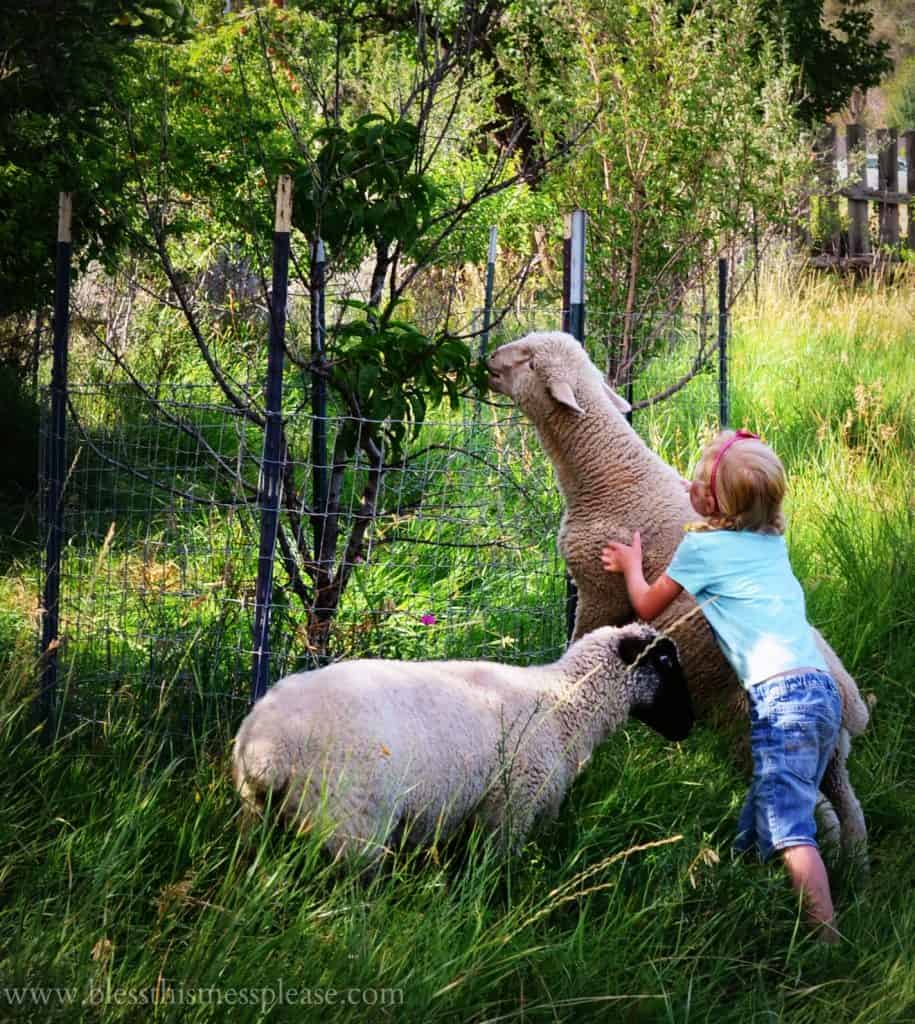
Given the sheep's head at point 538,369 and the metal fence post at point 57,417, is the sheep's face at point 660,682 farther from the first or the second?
the metal fence post at point 57,417

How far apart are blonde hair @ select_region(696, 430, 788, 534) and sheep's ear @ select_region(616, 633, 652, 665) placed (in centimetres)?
44

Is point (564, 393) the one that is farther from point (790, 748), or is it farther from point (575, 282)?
point (790, 748)

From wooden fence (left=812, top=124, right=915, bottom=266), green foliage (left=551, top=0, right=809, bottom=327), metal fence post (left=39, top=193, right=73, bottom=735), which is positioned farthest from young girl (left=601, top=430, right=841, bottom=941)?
wooden fence (left=812, top=124, right=915, bottom=266)

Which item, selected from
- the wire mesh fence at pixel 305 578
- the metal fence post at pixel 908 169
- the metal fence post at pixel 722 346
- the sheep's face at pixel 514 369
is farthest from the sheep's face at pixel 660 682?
the metal fence post at pixel 908 169

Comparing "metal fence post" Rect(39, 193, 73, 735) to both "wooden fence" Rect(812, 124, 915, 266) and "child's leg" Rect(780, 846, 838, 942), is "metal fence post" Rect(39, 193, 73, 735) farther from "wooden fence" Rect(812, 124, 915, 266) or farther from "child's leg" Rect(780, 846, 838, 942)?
"wooden fence" Rect(812, 124, 915, 266)

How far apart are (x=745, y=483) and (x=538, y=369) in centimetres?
101

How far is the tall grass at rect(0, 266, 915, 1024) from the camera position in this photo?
2529mm

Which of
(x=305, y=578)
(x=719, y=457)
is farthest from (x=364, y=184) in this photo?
(x=305, y=578)

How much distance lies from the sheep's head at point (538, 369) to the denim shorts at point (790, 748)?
1.31m

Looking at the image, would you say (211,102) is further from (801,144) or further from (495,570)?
(495,570)

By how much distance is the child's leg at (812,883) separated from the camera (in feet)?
10.8

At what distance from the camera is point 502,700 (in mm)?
3564

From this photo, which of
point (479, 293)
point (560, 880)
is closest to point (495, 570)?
point (560, 880)

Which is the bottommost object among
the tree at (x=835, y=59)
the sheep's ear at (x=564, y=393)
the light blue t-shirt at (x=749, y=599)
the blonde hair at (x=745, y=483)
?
the light blue t-shirt at (x=749, y=599)
